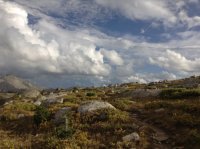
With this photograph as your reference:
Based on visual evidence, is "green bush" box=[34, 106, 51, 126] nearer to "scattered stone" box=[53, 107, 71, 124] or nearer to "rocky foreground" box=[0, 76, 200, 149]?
"rocky foreground" box=[0, 76, 200, 149]

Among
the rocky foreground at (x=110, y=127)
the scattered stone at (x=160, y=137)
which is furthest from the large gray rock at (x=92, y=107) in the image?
the scattered stone at (x=160, y=137)

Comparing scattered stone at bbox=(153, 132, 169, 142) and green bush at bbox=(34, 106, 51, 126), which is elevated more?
green bush at bbox=(34, 106, 51, 126)

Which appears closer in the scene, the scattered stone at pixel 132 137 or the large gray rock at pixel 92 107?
the scattered stone at pixel 132 137

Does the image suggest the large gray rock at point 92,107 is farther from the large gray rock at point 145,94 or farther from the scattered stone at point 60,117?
the large gray rock at point 145,94

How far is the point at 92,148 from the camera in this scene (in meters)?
22.0

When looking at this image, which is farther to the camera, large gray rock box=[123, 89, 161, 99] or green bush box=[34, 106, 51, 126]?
large gray rock box=[123, 89, 161, 99]

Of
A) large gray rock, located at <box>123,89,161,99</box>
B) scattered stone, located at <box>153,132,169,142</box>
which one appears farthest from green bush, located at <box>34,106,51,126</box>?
large gray rock, located at <box>123,89,161,99</box>

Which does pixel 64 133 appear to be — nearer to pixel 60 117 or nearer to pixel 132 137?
pixel 132 137

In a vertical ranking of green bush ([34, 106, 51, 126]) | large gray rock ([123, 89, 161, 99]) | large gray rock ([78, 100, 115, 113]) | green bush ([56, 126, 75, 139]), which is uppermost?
large gray rock ([123, 89, 161, 99])

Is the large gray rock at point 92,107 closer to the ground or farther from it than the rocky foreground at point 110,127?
farther from it

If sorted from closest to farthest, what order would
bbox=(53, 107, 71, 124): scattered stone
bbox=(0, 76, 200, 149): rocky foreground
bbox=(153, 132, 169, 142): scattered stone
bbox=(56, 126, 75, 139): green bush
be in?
bbox=(0, 76, 200, 149): rocky foreground → bbox=(153, 132, 169, 142): scattered stone → bbox=(56, 126, 75, 139): green bush → bbox=(53, 107, 71, 124): scattered stone

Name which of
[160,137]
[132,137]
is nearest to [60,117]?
[132,137]

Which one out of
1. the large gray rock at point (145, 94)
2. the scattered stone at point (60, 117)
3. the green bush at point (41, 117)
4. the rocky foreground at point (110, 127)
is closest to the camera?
the rocky foreground at point (110, 127)

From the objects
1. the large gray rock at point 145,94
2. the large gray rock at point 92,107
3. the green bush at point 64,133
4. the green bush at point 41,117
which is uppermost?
the large gray rock at point 145,94
